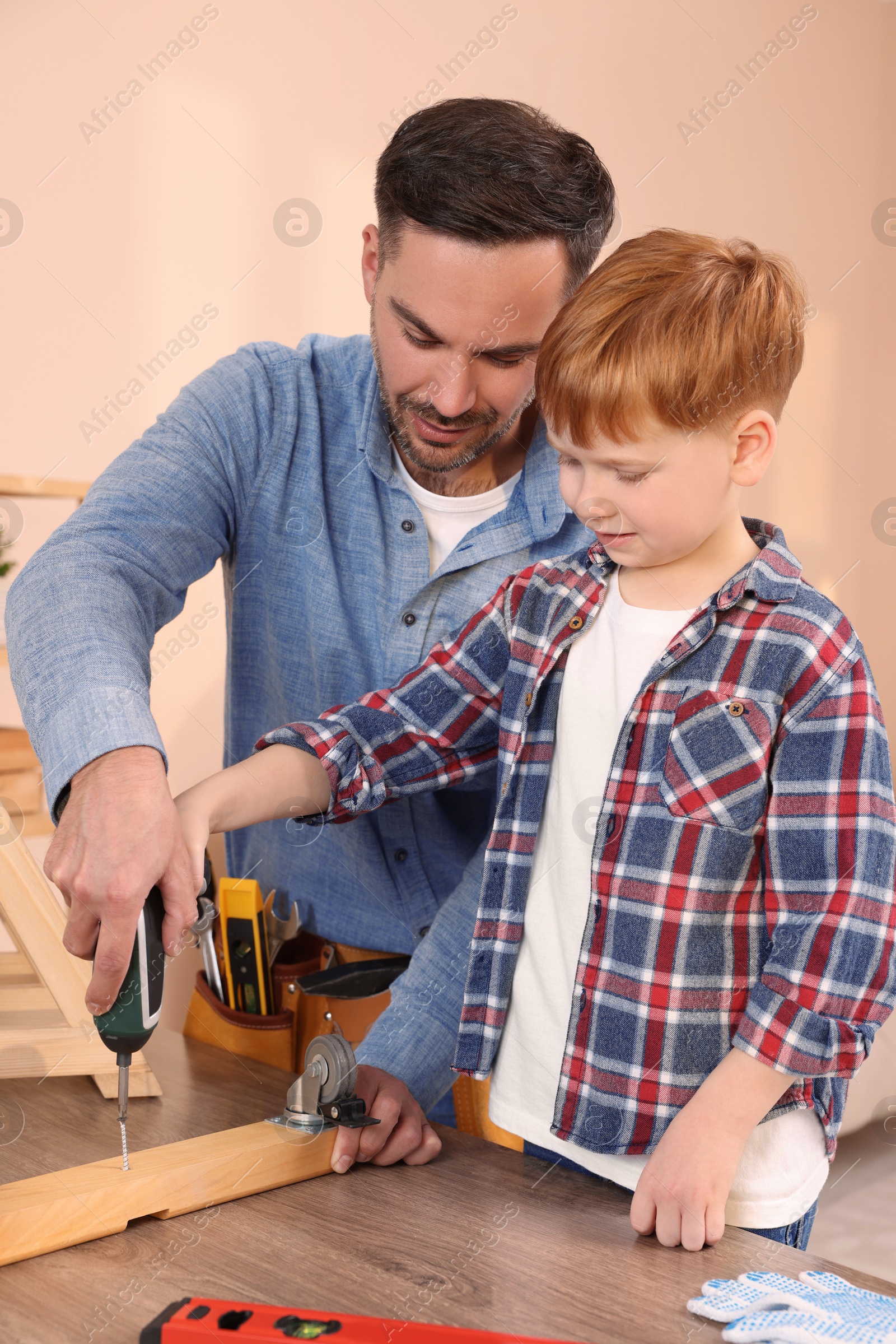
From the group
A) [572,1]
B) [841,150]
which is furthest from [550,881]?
[841,150]

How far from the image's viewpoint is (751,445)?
2.93 feet

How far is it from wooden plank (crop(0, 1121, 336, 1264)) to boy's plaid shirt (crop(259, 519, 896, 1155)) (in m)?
0.19

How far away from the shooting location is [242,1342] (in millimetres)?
638

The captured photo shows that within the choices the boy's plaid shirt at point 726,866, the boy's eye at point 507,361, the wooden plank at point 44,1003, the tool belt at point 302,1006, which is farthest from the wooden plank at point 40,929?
the boy's eye at point 507,361

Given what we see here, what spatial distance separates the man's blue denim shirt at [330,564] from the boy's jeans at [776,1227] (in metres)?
0.29

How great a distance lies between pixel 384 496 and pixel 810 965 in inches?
29.2

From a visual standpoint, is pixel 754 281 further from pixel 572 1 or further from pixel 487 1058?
pixel 572 1

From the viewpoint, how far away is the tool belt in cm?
125

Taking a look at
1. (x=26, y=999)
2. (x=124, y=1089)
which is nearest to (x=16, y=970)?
(x=26, y=999)

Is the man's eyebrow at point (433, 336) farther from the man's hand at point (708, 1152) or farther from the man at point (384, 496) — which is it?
the man's hand at point (708, 1152)

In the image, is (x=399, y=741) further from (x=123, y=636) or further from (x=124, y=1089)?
(x=124, y=1089)

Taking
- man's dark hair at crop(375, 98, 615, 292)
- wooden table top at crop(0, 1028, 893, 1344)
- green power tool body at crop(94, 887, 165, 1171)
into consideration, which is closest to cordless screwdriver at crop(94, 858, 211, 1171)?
green power tool body at crop(94, 887, 165, 1171)

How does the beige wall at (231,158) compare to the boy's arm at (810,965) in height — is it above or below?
above

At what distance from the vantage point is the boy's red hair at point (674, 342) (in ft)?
2.80
